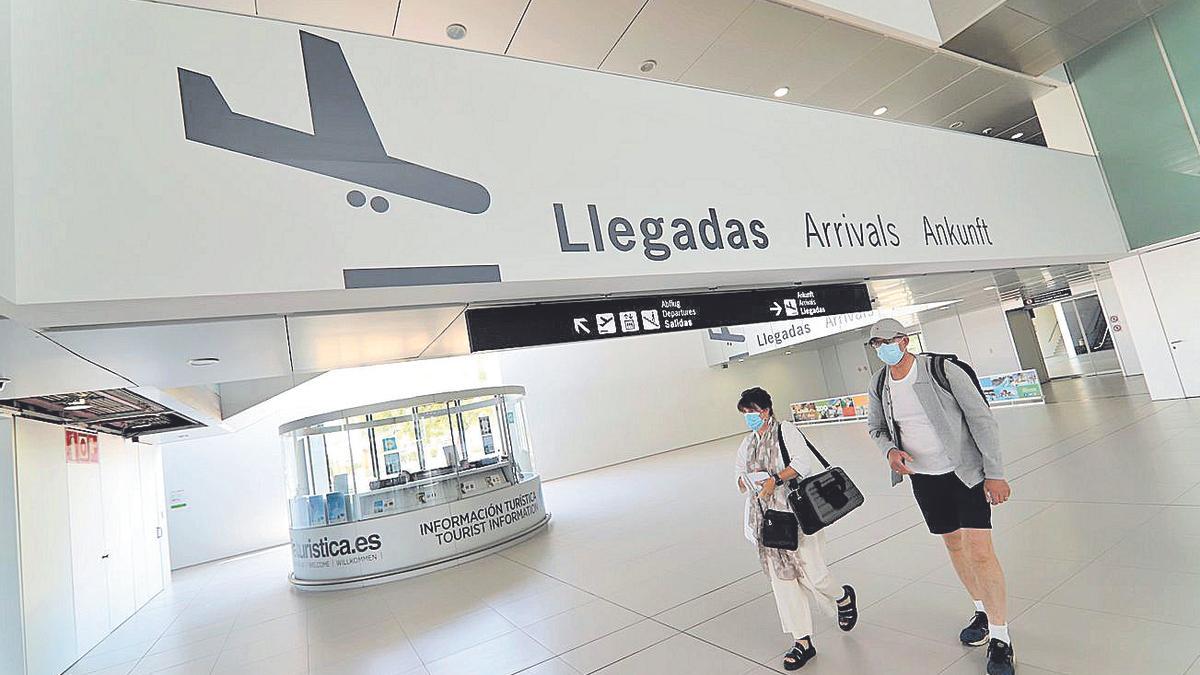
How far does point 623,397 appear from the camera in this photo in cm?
1862

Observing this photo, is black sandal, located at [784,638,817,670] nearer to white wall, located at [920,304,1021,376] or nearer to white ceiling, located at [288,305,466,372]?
white ceiling, located at [288,305,466,372]

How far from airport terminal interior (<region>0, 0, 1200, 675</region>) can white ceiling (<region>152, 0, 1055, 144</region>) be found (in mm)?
50

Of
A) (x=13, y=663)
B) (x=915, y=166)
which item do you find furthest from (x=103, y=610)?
(x=915, y=166)

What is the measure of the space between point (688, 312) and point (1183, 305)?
30.4ft

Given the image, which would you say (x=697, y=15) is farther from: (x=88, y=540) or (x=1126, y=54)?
(x=88, y=540)

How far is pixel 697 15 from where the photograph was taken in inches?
226

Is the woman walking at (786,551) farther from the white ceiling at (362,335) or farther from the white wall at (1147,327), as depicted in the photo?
the white wall at (1147,327)

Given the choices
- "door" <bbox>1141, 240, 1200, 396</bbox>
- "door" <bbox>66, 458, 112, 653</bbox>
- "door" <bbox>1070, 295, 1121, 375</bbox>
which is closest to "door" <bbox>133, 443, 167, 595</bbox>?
"door" <bbox>66, 458, 112, 653</bbox>

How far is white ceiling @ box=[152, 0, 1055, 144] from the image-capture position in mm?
5195

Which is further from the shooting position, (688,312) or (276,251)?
(688,312)

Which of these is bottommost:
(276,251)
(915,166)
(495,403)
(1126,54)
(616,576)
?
(616,576)

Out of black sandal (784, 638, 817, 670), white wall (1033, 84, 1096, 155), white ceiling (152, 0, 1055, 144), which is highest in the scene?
white ceiling (152, 0, 1055, 144)

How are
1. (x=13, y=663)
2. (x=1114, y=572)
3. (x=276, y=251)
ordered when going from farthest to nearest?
(x=13, y=663)
(x=1114, y=572)
(x=276, y=251)

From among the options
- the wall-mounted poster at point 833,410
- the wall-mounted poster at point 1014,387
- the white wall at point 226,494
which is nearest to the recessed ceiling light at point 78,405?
the white wall at point 226,494
